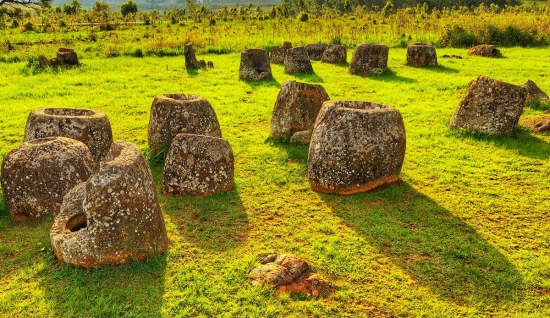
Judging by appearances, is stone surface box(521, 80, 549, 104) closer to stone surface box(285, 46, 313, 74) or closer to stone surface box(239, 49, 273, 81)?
stone surface box(285, 46, 313, 74)

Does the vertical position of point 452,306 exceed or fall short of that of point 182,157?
it falls short

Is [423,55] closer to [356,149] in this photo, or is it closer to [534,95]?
[534,95]

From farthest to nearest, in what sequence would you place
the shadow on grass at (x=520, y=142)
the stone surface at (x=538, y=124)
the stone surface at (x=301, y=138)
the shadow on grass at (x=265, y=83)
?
the shadow on grass at (x=265, y=83)
the stone surface at (x=538, y=124)
the stone surface at (x=301, y=138)
the shadow on grass at (x=520, y=142)

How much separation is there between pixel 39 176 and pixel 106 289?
239 centimetres

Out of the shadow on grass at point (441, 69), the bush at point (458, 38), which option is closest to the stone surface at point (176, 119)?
the shadow on grass at point (441, 69)

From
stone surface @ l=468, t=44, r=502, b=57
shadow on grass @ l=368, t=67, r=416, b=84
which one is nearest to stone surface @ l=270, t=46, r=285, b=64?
shadow on grass @ l=368, t=67, r=416, b=84

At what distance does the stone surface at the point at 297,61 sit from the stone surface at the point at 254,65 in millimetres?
1599

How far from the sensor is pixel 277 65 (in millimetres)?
21672

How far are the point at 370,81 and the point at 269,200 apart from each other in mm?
11276

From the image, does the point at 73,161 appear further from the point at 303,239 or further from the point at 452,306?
the point at 452,306

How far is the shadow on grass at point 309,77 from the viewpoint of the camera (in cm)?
1772

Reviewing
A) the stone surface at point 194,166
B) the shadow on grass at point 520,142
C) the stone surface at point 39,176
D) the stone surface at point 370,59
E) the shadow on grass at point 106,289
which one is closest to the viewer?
the shadow on grass at point 106,289

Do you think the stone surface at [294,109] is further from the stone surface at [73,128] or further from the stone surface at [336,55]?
the stone surface at [336,55]

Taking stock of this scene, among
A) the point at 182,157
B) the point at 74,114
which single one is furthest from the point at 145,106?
the point at 182,157
